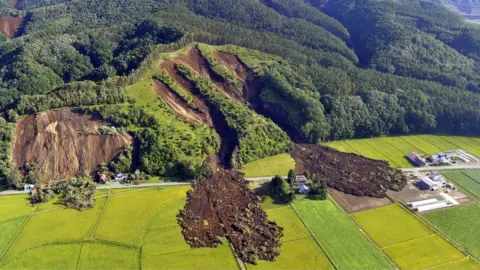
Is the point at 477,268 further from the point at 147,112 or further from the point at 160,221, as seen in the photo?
the point at 147,112

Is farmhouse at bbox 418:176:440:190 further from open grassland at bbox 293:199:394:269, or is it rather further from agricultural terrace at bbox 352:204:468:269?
open grassland at bbox 293:199:394:269

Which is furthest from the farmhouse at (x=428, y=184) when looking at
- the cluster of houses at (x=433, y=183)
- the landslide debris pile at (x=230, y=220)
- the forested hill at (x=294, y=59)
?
the landslide debris pile at (x=230, y=220)

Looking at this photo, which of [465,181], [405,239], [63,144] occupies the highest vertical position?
[63,144]

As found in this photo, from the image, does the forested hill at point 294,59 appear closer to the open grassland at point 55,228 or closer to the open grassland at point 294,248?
the open grassland at point 55,228

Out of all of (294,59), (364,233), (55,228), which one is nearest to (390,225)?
(364,233)

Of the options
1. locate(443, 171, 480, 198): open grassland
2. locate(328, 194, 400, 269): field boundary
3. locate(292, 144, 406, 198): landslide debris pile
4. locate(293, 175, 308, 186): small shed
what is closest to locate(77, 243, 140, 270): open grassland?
locate(293, 175, 308, 186): small shed

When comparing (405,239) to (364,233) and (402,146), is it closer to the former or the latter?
(364,233)
